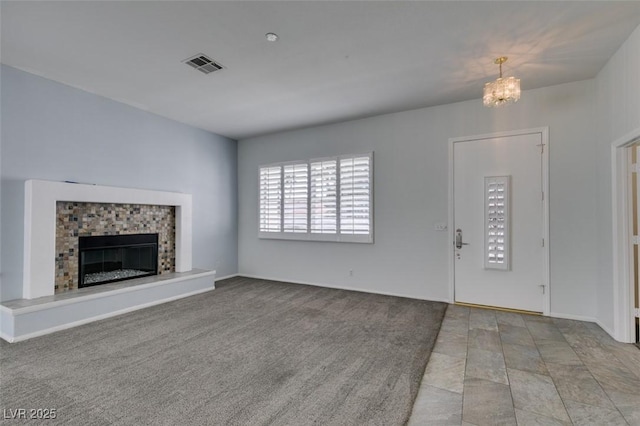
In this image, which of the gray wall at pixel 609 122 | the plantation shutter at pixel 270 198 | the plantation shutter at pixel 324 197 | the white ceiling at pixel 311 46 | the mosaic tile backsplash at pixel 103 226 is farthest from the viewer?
the plantation shutter at pixel 270 198

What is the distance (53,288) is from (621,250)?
639 cm

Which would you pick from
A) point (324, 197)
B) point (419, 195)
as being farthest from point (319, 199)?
point (419, 195)

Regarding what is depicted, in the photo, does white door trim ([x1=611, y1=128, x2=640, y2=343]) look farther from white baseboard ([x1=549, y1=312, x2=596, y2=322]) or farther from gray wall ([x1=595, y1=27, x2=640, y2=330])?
white baseboard ([x1=549, y1=312, x2=596, y2=322])

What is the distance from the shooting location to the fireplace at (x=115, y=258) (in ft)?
13.1

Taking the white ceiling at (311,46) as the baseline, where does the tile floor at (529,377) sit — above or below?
below

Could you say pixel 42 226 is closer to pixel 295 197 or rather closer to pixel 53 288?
pixel 53 288

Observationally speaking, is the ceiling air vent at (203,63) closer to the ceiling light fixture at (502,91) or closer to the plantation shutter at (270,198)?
the plantation shutter at (270,198)

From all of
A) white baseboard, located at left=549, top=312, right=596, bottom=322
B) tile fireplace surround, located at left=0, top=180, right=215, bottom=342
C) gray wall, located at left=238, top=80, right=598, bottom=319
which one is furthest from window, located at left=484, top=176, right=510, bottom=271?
tile fireplace surround, located at left=0, top=180, right=215, bottom=342

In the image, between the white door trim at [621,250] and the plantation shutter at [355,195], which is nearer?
the white door trim at [621,250]

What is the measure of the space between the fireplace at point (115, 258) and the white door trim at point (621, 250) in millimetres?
6088

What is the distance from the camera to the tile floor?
1881 mm

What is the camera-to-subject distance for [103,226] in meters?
4.14

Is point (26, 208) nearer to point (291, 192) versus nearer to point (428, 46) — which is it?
point (291, 192)

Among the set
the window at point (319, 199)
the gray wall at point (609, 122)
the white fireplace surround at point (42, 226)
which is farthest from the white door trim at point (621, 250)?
the white fireplace surround at point (42, 226)
